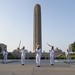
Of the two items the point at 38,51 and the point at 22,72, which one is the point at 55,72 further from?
the point at 38,51

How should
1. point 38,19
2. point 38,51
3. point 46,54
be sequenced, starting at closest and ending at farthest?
point 38,51 → point 46,54 → point 38,19

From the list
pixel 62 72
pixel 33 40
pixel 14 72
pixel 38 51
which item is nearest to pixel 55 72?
pixel 62 72

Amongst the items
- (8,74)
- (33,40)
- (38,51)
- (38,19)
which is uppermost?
(38,19)

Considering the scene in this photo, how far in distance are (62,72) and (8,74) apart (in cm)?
290

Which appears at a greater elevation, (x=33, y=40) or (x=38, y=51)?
(x=33, y=40)

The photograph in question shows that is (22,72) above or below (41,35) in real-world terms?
below

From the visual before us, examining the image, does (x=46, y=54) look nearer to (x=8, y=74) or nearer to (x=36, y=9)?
(x=36, y=9)

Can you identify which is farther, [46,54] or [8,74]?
[46,54]

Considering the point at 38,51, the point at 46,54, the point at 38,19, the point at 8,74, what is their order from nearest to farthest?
1. the point at 8,74
2. the point at 38,51
3. the point at 46,54
4. the point at 38,19

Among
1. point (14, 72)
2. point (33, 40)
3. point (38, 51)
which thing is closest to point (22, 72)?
point (14, 72)

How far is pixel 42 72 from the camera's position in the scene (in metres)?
13.7

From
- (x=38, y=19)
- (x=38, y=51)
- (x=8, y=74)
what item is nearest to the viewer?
(x=8, y=74)

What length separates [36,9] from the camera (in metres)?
60.3

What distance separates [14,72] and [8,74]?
0.57 meters
